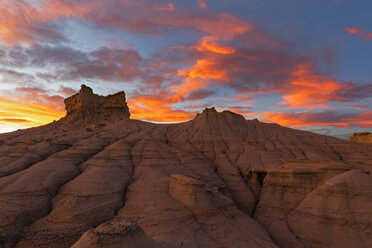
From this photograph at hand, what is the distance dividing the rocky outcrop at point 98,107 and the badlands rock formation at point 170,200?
35041 millimetres

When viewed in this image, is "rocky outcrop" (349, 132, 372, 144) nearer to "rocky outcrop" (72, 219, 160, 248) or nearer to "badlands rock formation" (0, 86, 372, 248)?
"badlands rock formation" (0, 86, 372, 248)

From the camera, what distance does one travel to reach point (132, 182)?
2602 centimetres

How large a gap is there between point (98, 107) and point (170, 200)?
60.8 metres

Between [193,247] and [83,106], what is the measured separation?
222ft

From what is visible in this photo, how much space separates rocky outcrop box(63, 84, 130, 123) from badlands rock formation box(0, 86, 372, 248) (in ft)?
115

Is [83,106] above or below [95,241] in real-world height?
above

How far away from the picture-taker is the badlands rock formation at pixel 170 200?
16922 mm

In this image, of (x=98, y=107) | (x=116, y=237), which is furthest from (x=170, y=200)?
(x=98, y=107)

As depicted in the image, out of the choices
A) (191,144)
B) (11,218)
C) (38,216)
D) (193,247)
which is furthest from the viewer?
(191,144)

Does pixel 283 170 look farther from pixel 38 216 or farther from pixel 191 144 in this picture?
pixel 38 216

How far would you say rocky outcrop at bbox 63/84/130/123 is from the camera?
71.2m

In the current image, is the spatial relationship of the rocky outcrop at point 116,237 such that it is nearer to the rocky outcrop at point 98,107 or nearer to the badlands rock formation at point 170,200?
the badlands rock formation at point 170,200

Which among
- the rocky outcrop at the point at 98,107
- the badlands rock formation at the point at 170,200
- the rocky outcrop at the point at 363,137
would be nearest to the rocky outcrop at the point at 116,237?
the badlands rock formation at the point at 170,200

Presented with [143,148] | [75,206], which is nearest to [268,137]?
[143,148]
